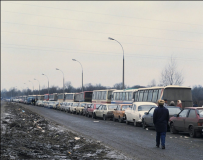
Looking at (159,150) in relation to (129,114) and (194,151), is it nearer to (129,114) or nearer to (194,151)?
(194,151)

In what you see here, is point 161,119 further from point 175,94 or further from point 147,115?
point 175,94

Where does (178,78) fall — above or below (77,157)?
above

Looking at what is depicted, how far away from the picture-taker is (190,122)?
17.4 metres

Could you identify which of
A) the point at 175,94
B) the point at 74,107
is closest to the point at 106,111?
the point at 175,94

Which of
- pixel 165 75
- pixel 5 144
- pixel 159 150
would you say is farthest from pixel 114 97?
pixel 159 150

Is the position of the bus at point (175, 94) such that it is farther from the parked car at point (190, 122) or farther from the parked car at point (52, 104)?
the parked car at point (52, 104)

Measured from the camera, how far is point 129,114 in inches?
1049

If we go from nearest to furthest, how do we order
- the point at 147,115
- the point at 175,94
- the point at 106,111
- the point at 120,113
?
the point at 147,115 → the point at 120,113 → the point at 175,94 → the point at 106,111

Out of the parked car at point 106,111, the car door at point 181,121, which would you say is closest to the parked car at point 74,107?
the parked car at point 106,111

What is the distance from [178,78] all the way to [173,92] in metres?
17.6

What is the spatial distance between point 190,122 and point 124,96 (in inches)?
957

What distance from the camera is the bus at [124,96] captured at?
3957cm

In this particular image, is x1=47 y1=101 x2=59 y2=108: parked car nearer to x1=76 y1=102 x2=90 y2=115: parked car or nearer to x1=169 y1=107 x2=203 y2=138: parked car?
x1=76 y1=102 x2=90 y2=115: parked car

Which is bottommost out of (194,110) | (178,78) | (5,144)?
(5,144)
